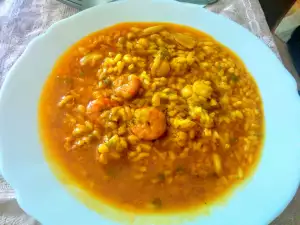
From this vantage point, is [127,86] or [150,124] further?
[127,86]

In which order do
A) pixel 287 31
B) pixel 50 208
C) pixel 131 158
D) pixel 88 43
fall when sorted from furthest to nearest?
pixel 287 31, pixel 88 43, pixel 131 158, pixel 50 208

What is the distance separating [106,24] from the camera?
81.1 inches

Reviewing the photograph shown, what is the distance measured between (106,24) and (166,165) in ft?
2.80

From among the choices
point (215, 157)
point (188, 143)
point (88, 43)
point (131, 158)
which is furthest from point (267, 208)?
point (88, 43)

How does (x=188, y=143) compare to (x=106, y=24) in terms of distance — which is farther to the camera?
(x=106, y=24)

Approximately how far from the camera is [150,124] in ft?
5.47

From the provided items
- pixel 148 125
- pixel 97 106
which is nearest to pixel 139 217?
pixel 148 125

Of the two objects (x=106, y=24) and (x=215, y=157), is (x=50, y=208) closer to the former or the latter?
(x=215, y=157)

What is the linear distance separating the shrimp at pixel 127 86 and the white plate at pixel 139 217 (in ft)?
1.19

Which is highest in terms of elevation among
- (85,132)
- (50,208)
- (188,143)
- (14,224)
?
(188,143)

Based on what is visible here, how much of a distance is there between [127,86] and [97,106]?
0.16m

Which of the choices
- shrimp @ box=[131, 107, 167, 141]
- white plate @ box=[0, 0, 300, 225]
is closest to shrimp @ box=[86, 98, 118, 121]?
shrimp @ box=[131, 107, 167, 141]

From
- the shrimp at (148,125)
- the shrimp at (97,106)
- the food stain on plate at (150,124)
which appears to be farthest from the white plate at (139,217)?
the shrimp at (148,125)

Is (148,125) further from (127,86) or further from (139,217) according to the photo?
(139,217)
